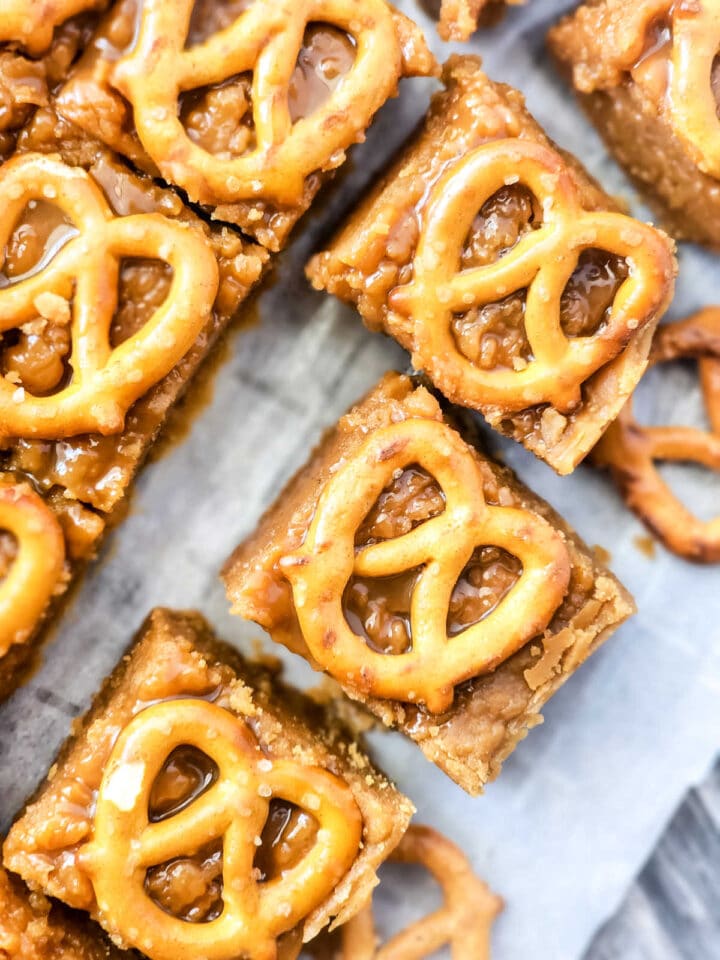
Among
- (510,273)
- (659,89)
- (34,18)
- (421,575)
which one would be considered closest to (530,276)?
(510,273)

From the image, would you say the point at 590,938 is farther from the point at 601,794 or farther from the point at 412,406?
the point at 412,406

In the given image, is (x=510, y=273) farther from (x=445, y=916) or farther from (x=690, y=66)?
(x=445, y=916)

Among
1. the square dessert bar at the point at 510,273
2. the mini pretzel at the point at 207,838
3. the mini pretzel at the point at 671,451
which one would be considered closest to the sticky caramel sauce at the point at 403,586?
the square dessert bar at the point at 510,273

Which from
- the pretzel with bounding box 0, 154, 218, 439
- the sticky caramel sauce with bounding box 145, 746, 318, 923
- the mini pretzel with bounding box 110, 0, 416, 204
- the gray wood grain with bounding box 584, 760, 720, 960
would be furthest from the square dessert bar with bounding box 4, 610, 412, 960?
the mini pretzel with bounding box 110, 0, 416, 204

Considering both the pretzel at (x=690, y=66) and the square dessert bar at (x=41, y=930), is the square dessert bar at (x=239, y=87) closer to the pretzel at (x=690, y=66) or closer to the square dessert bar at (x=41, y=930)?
the pretzel at (x=690, y=66)

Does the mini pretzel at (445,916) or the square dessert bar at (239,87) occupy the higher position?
the square dessert bar at (239,87)
